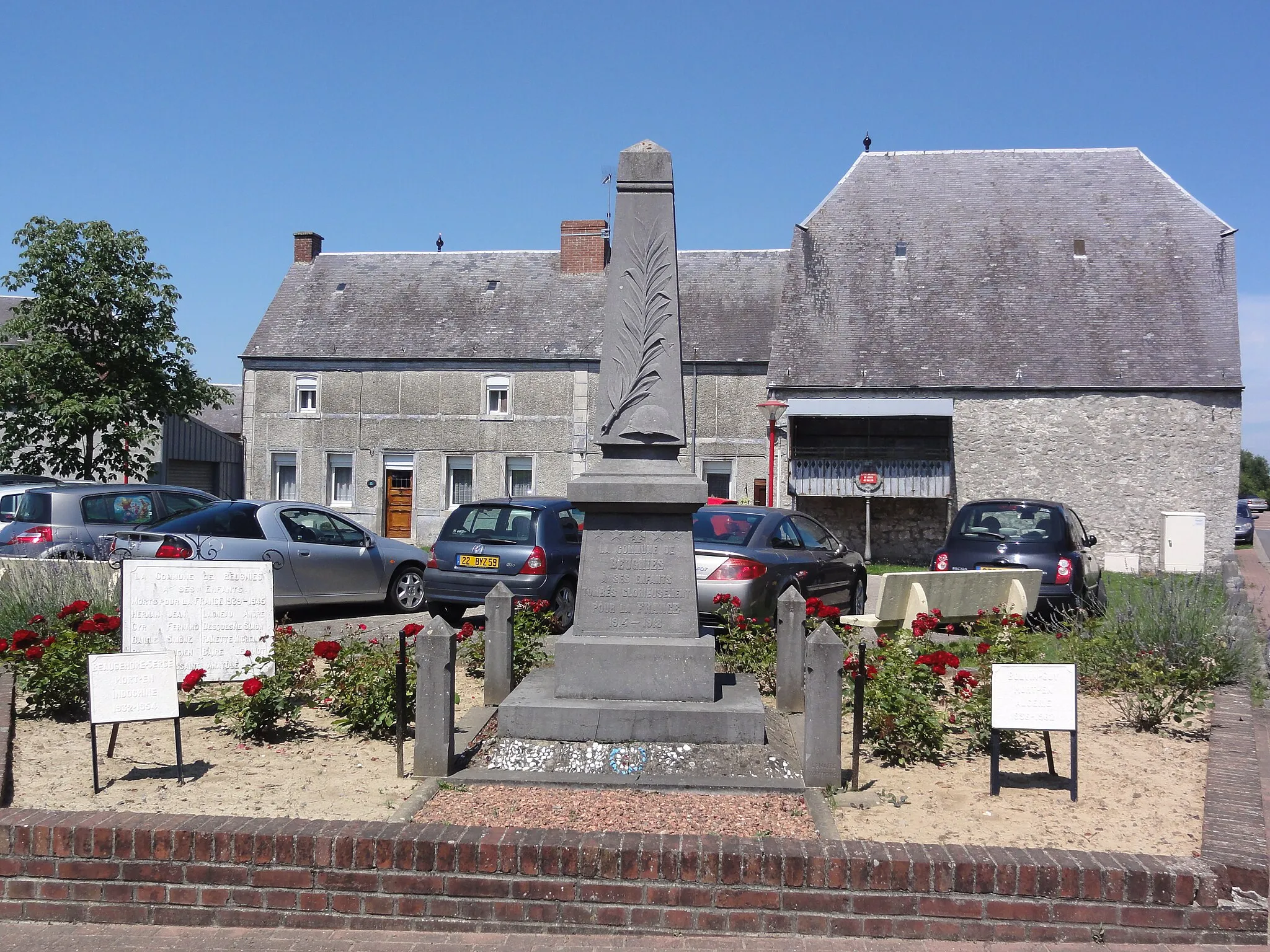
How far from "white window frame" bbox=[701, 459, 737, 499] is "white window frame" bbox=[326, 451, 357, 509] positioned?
10170 mm

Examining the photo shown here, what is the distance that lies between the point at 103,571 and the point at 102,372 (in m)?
16.4

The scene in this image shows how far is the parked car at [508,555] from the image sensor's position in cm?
1123

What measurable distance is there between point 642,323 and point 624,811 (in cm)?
289

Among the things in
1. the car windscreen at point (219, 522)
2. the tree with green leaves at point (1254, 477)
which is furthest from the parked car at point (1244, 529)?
the tree with green leaves at point (1254, 477)

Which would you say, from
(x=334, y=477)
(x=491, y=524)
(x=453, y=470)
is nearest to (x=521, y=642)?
(x=491, y=524)

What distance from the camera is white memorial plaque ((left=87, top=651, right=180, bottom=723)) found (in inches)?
211

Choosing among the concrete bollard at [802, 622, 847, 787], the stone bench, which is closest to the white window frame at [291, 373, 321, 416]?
the stone bench

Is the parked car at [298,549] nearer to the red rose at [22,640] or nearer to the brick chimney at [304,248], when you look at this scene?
the red rose at [22,640]

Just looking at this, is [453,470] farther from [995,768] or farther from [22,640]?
[995,768]

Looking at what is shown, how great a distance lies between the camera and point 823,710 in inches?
210

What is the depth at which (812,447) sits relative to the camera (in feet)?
84.4

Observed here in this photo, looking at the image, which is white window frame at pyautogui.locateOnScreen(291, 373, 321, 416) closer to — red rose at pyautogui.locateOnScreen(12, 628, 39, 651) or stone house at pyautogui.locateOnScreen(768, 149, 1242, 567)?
stone house at pyautogui.locateOnScreen(768, 149, 1242, 567)

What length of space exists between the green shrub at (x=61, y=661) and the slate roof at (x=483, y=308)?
22930 millimetres

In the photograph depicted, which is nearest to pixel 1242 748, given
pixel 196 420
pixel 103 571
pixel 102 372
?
pixel 103 571
